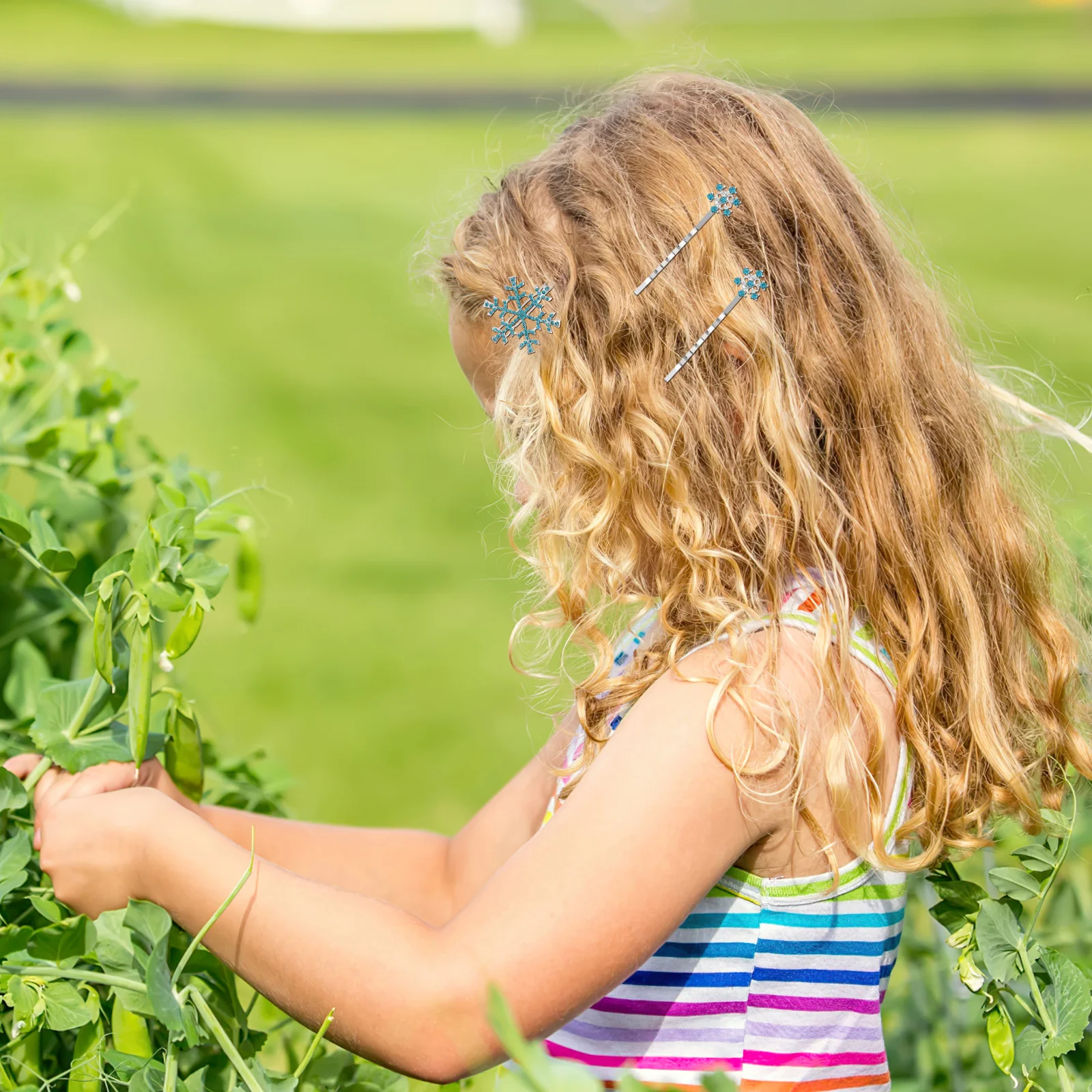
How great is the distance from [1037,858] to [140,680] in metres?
0.77

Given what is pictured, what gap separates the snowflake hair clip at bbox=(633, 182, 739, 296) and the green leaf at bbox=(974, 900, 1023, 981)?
0.62m

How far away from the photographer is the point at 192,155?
39.0 feet

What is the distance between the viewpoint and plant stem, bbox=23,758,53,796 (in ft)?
3.77

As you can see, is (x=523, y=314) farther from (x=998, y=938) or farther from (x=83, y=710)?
(x=998, y=938)

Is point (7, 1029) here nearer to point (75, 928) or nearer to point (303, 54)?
point (75, 928)

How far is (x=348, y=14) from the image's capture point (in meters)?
23.3

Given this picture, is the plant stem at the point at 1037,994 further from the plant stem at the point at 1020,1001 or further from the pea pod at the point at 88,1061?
the pea pod at the point at 88,1061

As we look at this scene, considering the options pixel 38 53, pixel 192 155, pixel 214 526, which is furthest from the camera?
pixel 38 53

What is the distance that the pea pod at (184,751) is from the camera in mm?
1151

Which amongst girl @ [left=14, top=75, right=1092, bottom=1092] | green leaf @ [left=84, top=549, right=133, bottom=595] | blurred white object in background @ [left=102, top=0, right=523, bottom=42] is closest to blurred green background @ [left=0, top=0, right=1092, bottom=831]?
girl @ [left=14, top=75, right=1092, bottom=1092]

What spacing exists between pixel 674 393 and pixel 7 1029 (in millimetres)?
780

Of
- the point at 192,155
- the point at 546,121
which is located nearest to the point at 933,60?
the point at 192,155

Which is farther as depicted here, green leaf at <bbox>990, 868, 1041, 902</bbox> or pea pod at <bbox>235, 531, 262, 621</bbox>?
pea pod at <bbox>235, 531, 262, 621</bbox>

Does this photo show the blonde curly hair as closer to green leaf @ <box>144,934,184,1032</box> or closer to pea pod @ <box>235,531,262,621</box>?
pea pod @ <box>235,531,262,621</box>
